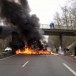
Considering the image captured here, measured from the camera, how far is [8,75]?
1758cm

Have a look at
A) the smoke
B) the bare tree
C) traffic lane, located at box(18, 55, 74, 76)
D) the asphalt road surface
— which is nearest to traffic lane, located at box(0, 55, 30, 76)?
the asphalt road surface

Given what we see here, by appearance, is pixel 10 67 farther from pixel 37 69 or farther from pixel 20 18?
pixel 20 18

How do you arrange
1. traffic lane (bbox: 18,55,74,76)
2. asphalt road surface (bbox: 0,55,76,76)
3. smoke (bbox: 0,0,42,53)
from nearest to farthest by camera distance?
traffic lane (bbox: 18,55,74,76) → asphalt road surface (bbox: 0,55,76,76) → smoke (bbox: 0,0,42,53)

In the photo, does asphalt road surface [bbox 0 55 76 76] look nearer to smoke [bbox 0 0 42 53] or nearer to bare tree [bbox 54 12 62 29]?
smoke [bbox 0 0 42 53]

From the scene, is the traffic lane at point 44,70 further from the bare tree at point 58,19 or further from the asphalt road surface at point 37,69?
the bare tree at point 58,19

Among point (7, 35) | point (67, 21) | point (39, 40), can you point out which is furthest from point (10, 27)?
point (67, 21)

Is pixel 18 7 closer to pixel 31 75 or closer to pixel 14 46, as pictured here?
pixel 14 46

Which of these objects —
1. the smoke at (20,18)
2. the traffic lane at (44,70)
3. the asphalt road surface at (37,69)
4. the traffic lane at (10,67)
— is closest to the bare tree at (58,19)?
the smoke at (20,18)

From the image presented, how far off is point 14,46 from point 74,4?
13.5 metres

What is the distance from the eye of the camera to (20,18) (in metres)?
58.4

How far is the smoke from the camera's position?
57469 millimetres

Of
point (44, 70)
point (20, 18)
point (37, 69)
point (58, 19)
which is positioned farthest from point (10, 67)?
point (58, 19)

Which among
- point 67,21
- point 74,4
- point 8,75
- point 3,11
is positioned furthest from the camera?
point 67,21

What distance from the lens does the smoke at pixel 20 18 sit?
189 ft
